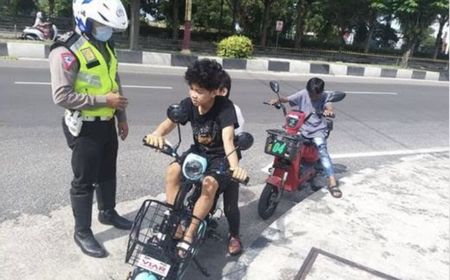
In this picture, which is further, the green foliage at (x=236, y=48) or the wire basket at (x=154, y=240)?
the green foliage at (x=236, y=48)

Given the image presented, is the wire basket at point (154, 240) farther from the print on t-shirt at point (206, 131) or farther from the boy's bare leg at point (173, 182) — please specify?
the print on t-shirt at point (206, 131)

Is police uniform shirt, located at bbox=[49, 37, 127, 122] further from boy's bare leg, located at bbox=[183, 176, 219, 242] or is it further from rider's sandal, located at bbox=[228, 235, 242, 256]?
rider's sandal, located at bbox=[228, 235, 242, 256]

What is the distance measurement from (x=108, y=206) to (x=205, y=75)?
58.0 inches

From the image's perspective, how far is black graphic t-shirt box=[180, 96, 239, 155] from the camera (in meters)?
3.13

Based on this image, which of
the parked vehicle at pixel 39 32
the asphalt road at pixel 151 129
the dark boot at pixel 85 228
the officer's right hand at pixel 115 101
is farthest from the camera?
the parked vehicle at pixel 39 32

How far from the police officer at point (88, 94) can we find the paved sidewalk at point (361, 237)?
1136mm

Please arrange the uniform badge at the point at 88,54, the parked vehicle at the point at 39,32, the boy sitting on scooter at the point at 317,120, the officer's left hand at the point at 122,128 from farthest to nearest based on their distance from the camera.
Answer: the parked vehicle at the point at 39,32 → the boy sitting on scooter at the point at 317,120 → the officer's left hand at the point at 122,128 → the uniform badge at the point at 88,54

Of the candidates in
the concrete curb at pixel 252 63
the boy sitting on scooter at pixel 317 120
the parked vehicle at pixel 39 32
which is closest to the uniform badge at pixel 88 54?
the boy sitting on scooter at pixel 317 120

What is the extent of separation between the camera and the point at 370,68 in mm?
19719

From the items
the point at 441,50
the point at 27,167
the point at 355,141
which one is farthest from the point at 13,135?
the point at 441,50

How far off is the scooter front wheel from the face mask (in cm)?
192

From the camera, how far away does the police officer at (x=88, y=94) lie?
2959mm

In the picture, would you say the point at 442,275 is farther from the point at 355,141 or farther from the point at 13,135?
the point at 13,135

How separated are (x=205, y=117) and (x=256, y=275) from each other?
1.12 meters
